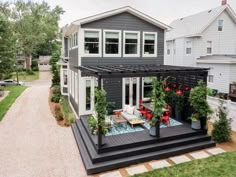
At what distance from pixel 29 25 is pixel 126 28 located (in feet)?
126

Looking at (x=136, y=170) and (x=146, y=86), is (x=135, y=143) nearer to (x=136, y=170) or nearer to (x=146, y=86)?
(x=136, y=170)

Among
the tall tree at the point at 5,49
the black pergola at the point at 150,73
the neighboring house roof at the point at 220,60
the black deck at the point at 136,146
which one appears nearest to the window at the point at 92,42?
the black pergola at the point at 150,73

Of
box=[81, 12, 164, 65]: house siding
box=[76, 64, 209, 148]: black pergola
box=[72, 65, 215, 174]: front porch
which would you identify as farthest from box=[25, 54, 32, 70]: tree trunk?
box=[72, 65, 215, 174]: front porch

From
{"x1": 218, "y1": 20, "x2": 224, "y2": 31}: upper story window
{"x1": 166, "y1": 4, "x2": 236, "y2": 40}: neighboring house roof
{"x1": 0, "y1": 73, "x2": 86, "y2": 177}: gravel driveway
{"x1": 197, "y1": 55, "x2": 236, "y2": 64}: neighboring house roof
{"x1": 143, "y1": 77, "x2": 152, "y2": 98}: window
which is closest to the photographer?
{"x1": 0, "y1": 73, "x2": 86, "y2": 177}: gravel driveway

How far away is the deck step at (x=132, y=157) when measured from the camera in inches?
280

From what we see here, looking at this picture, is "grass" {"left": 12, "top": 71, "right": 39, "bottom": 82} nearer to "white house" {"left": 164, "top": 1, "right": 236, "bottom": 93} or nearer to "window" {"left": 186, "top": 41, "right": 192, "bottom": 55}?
"white house" {"left": 164, "top": 1, "right": 236, "bottom": 93}

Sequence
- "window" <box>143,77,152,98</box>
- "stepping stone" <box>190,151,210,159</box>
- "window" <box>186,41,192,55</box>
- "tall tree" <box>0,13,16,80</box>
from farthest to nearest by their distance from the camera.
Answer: "tall tree" <box>0,13,16,80</box> → "window" <box>186,41,192,55</box> → "window" <box>143,77,152,98</box> → "stepping stone" <box>190,151,210,159</box>

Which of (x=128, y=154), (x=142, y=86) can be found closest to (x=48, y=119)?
(x=142, y=86)

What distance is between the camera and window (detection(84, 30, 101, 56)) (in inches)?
470

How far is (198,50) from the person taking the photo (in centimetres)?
2073

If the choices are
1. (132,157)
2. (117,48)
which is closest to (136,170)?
(132,157)

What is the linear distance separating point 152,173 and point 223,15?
2056cm

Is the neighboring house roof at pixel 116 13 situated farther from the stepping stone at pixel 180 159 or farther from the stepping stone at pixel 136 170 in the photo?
the stepping stone at pixel 180 159

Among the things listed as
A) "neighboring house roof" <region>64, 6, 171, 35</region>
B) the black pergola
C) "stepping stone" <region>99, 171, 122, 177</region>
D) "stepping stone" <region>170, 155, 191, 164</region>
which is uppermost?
"neighboring house roof" <region>64, 6, 171, 35</region>
